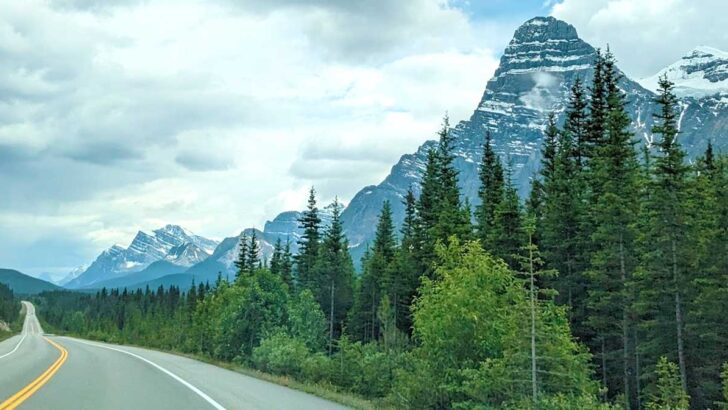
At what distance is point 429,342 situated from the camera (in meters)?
17.5

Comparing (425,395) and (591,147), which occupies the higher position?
Answer: (591,147)

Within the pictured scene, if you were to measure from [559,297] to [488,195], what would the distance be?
36.9 ft

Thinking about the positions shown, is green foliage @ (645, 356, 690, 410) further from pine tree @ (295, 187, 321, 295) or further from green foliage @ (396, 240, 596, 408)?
pine tree @ (295, 187, 321, 295)

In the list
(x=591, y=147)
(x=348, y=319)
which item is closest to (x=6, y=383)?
(x=591, y=147)

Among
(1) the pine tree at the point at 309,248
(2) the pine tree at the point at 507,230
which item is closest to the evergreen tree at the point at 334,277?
(1) the pine tree at the point at 309,248

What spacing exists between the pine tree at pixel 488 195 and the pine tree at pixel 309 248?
24.8 metres

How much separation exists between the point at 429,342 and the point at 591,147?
2918 centimetres

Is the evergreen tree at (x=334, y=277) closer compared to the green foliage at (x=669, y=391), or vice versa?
the green foliage at (x=669, y=391)

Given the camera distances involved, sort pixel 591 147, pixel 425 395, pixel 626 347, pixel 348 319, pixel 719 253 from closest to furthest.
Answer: pixel 425 395
pixel 719 253
pixel 626 347
pixel 591 147
pixel 348 319

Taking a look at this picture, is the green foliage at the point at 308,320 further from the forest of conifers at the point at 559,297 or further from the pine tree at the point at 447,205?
the pine tree at the point at 447,205

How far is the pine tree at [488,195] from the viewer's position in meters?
43.2

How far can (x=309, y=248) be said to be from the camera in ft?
253

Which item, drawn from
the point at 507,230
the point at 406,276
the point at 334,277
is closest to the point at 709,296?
the point at 507,230

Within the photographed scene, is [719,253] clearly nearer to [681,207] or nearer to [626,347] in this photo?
[681,207]
